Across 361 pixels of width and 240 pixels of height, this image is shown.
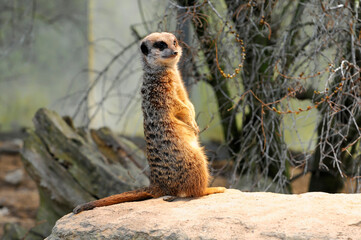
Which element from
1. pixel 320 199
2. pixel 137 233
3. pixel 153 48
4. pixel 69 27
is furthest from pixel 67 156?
pixel 69 27

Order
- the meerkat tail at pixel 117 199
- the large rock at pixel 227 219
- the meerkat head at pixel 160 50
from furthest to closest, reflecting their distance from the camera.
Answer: the meerkat head at pixel 160 50
the meerkat tail at pixel 117 199
the large rock at pixel 227 219

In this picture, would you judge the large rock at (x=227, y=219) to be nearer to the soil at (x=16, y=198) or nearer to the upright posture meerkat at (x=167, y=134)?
the upright posture meerkat at (x=167, y=134)

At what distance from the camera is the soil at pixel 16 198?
17.2 ft

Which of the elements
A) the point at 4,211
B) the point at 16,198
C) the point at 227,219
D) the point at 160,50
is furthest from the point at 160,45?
the point at 16,198

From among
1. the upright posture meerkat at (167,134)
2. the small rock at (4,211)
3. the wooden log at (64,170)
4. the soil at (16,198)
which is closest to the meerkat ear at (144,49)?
the upright posture meerkat at (167,134)

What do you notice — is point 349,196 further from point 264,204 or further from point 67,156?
point 67,156

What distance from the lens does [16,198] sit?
584cm

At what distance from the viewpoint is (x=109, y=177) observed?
11.4ft

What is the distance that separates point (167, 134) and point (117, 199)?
43 centimetres

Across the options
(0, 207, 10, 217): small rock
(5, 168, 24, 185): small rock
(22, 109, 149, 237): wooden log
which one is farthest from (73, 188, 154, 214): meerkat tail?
(5, 168, 24, 185): small rock

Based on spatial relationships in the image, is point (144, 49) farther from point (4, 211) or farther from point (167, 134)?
point (4, 211)

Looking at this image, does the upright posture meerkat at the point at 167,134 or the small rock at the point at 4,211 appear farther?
the small rock at the point at 4,211

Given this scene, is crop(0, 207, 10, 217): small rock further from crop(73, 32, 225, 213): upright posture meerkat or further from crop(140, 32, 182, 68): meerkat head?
crop(140, 32, 182, 68): meerkat head

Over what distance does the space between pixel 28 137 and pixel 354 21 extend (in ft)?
8.49
